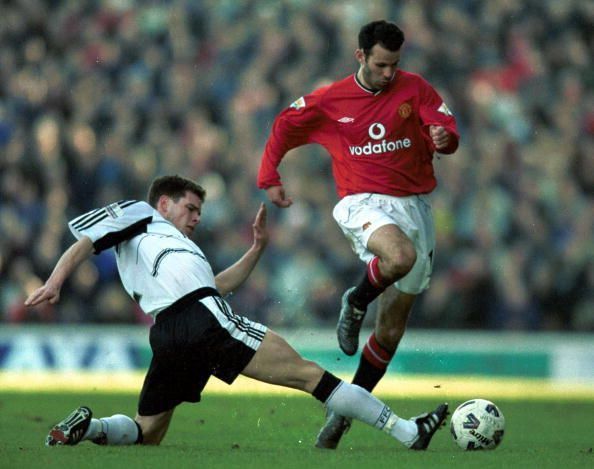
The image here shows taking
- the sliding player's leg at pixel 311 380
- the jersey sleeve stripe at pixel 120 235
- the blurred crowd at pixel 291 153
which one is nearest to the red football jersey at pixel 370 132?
the jersey sleeve stripe at pixel 120 235

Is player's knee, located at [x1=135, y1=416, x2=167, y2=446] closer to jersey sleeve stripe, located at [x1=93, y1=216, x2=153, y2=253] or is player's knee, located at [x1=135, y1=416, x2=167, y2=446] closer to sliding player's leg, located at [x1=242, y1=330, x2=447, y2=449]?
sliding player's leg, located at [x1=242, y1=330, x2=447, y2=449]

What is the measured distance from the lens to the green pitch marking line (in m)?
13.9

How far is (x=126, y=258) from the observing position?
24.0 ft

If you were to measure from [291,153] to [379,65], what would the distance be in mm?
7071

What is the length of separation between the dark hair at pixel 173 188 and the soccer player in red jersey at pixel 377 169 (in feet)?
2.97

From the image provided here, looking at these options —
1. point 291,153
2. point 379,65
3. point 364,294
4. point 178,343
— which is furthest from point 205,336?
point 291,153

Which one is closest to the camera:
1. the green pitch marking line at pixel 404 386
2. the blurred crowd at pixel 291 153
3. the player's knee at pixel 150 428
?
the player's knee at pixel 150 428

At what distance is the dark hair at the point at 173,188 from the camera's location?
7.71 m

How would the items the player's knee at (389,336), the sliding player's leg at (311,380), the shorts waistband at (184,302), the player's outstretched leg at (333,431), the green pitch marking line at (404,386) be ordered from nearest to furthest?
1. the sliding player's leg at (311,380)
2. the shorts waistband at (184,302)
3. the player's outstretched leg at (333,431)
4. the player's knee at (389,336)
5. the green pitch marking line at (404,386)

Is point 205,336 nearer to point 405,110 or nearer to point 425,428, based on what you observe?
point 425,428

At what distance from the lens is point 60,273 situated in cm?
674

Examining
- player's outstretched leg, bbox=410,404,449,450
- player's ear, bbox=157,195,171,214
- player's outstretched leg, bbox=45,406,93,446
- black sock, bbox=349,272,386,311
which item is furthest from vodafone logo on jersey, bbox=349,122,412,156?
player's outstretched leg, bbox=45,406,93,446

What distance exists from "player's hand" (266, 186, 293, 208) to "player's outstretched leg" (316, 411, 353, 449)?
4.58 feet

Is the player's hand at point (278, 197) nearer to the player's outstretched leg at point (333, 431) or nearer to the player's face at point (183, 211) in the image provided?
the player's face at point (183, 211)
